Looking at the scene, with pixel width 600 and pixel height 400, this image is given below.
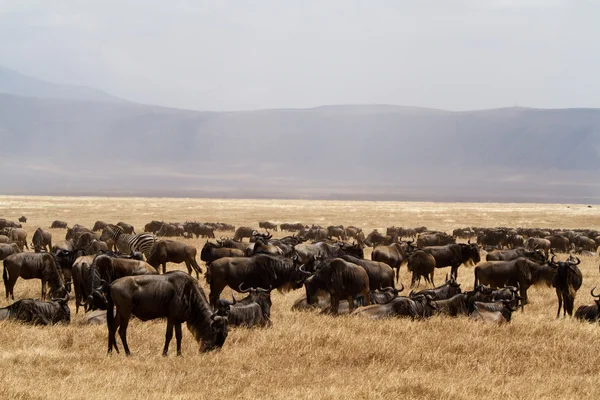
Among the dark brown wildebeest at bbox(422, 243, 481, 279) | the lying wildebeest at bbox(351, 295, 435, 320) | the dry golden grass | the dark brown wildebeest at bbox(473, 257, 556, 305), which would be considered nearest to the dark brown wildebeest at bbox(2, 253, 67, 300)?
the dry golden grass

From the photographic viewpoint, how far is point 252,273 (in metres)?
13.7

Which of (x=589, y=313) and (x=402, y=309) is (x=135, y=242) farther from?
(x=589, y=313)

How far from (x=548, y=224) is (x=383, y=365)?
56.0 meters

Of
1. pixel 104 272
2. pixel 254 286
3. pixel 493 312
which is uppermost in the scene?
pixel 104 272

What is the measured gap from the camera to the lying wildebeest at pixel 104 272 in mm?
10102

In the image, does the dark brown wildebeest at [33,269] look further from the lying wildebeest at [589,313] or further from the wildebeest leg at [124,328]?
the lying wildebeest at [589,313]

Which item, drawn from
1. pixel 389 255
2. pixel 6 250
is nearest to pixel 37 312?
pixel 6 250

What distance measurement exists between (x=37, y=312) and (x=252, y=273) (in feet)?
14.0

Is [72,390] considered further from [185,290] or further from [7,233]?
[7,233]

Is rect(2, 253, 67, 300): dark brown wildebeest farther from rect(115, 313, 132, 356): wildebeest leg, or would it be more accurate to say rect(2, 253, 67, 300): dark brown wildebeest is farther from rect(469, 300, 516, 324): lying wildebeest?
rect(469, 300, 516, 324): lying wildebeest

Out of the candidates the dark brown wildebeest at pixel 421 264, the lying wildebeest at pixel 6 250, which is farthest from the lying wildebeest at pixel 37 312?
the dark brown wildebeest at pixel 421 264

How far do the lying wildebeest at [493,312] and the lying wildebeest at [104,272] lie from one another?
20.3 feet

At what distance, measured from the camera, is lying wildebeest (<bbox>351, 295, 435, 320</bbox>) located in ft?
40.2

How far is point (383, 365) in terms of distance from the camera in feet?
30.7
